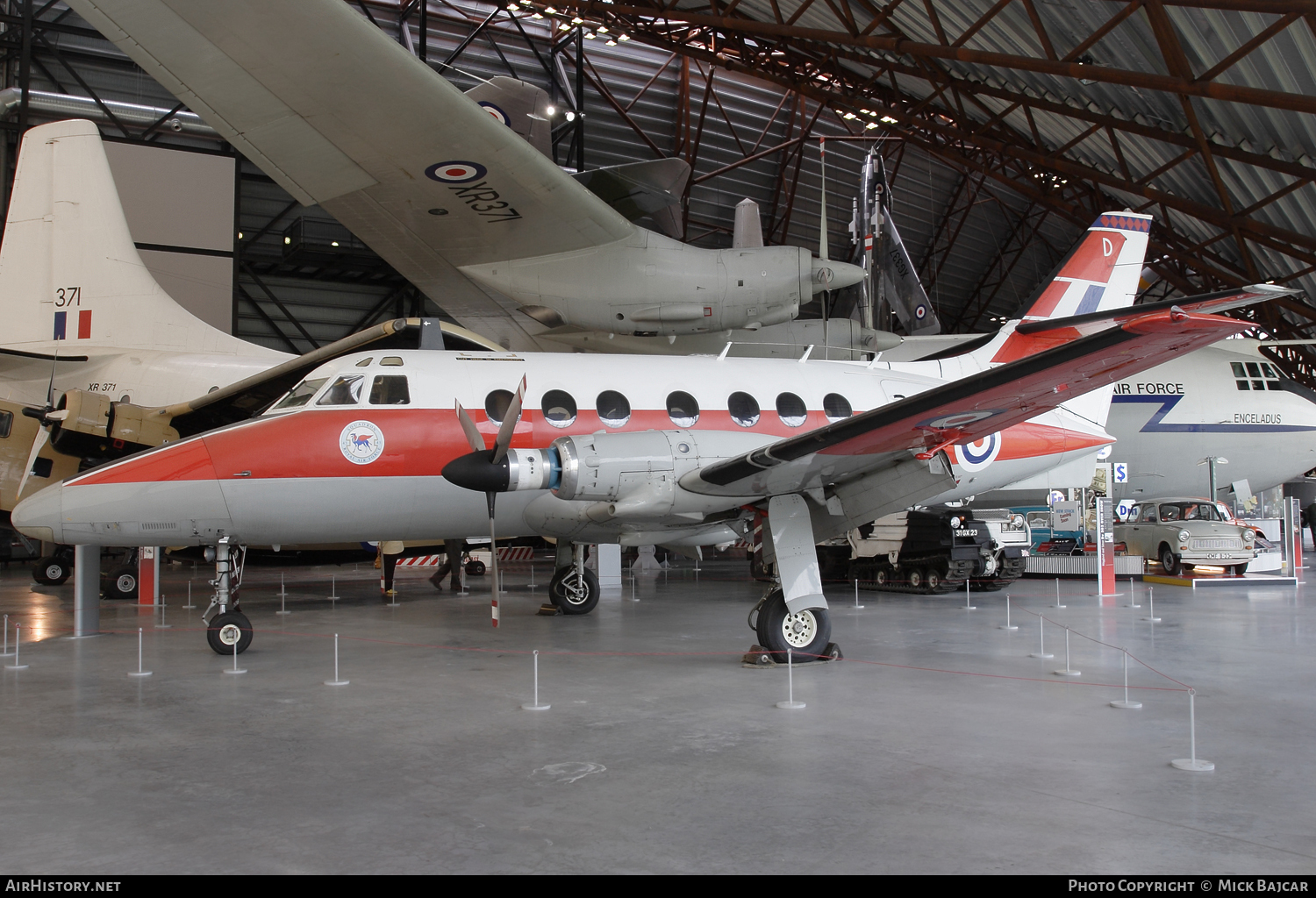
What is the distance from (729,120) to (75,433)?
26.2m

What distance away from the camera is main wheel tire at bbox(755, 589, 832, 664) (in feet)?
27.6

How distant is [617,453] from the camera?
25.7 feet

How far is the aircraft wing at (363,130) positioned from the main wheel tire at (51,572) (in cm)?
1056

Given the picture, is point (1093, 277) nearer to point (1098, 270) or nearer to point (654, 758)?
point (1098, 270)

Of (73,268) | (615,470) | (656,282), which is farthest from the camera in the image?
(73,268)

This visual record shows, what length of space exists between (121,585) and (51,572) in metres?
3.40

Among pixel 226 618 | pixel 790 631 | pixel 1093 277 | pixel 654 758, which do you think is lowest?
pixel 654 758

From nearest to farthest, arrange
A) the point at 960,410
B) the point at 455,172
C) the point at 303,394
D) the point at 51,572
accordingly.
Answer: the point at 960,410, the point at 303,394, the point at 455,172, the point at 51,572

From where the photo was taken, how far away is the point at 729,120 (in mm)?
33531

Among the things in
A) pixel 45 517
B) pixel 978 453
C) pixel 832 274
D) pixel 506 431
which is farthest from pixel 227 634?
pixel 832 274

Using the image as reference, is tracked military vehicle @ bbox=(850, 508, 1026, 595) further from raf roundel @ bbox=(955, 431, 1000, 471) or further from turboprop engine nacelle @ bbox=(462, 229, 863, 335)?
turboprop engine nacelle @ bbox=(462, 229, 863, 335)

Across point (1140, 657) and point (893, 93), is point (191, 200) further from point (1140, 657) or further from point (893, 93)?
point (1140, 657)
